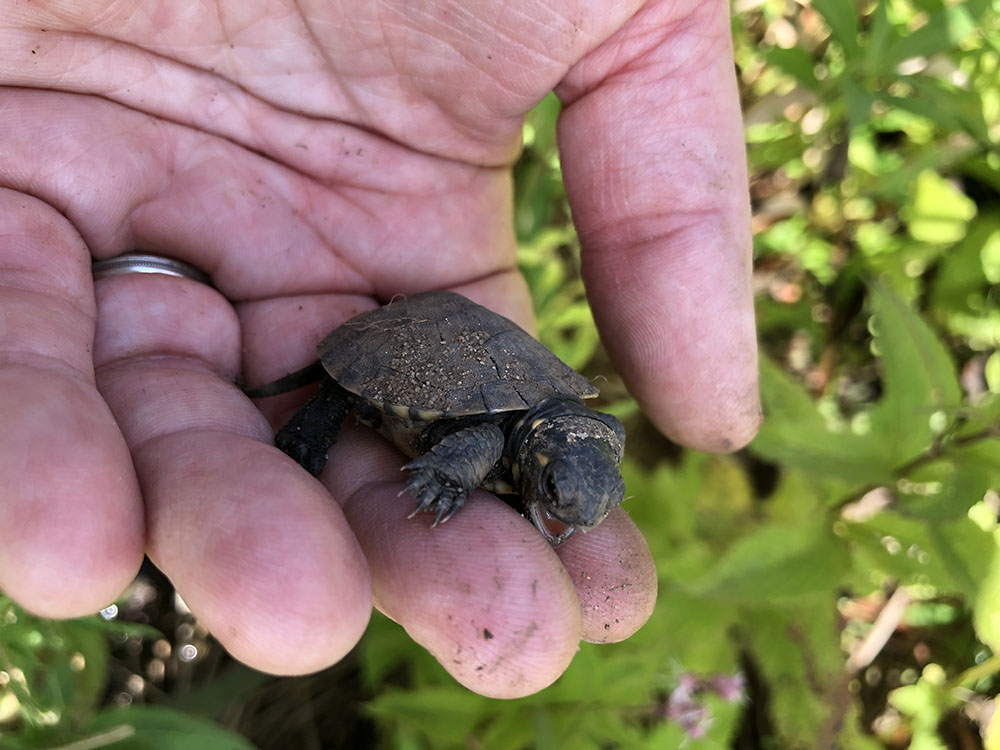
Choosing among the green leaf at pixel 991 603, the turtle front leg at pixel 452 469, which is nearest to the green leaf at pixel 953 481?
the green leaf at pixel 991 603

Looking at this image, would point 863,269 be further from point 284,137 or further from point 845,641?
point 284,137

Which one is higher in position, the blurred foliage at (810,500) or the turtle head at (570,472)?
the turtle head at (570,472)

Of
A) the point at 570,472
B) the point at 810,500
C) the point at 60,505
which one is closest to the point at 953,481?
the point at 810,500

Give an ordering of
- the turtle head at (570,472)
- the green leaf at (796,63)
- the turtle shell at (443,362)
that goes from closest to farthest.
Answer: the turtle head at (570,472) → the turtle shell at (443,362) → the green leaf at (796,63)

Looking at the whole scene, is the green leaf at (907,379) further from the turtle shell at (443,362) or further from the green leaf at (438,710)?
the green leaf at (438,710)

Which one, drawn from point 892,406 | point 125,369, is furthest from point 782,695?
point 125,369

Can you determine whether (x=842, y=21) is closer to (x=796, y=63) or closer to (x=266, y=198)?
(x=796, y=63)
